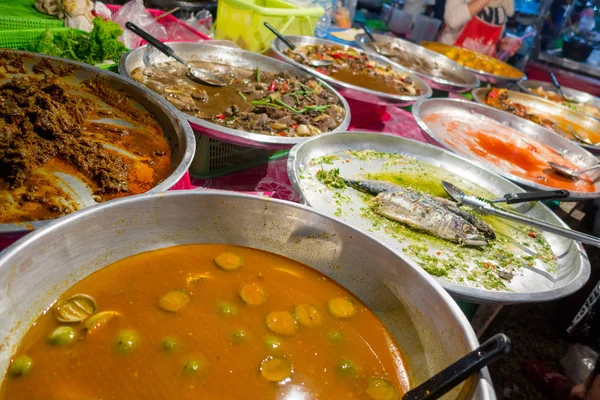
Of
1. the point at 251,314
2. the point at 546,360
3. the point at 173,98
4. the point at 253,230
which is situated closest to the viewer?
the point at 251,314

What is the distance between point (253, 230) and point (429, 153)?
6.78 feet

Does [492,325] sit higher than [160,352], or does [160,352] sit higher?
[160,352]

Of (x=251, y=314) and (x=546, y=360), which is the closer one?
(x=251, y=314)

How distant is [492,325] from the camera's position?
116 inches

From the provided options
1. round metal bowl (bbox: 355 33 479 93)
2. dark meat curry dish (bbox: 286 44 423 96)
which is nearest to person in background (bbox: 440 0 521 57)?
round metal bowl (bbox: 355 33 479 93)

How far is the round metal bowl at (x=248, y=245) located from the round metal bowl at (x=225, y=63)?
102cm

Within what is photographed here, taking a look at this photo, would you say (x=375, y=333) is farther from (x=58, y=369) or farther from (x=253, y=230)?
(x=58, y=369)

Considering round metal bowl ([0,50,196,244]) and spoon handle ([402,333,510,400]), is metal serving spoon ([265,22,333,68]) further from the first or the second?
spoon handle ([402,333,510,400])

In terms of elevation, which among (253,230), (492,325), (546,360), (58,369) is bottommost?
(546,360)

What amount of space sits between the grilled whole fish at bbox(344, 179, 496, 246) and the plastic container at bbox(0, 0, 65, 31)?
2917 mm

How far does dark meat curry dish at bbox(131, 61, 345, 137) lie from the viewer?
9.40 feet

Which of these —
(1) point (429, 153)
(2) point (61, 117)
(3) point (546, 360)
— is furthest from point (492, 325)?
(2) point (61, 117)

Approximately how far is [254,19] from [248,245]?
332 centimetres

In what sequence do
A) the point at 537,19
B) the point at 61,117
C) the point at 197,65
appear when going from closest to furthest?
the point at 61,117, the point at 197,65, the point at 537,19
